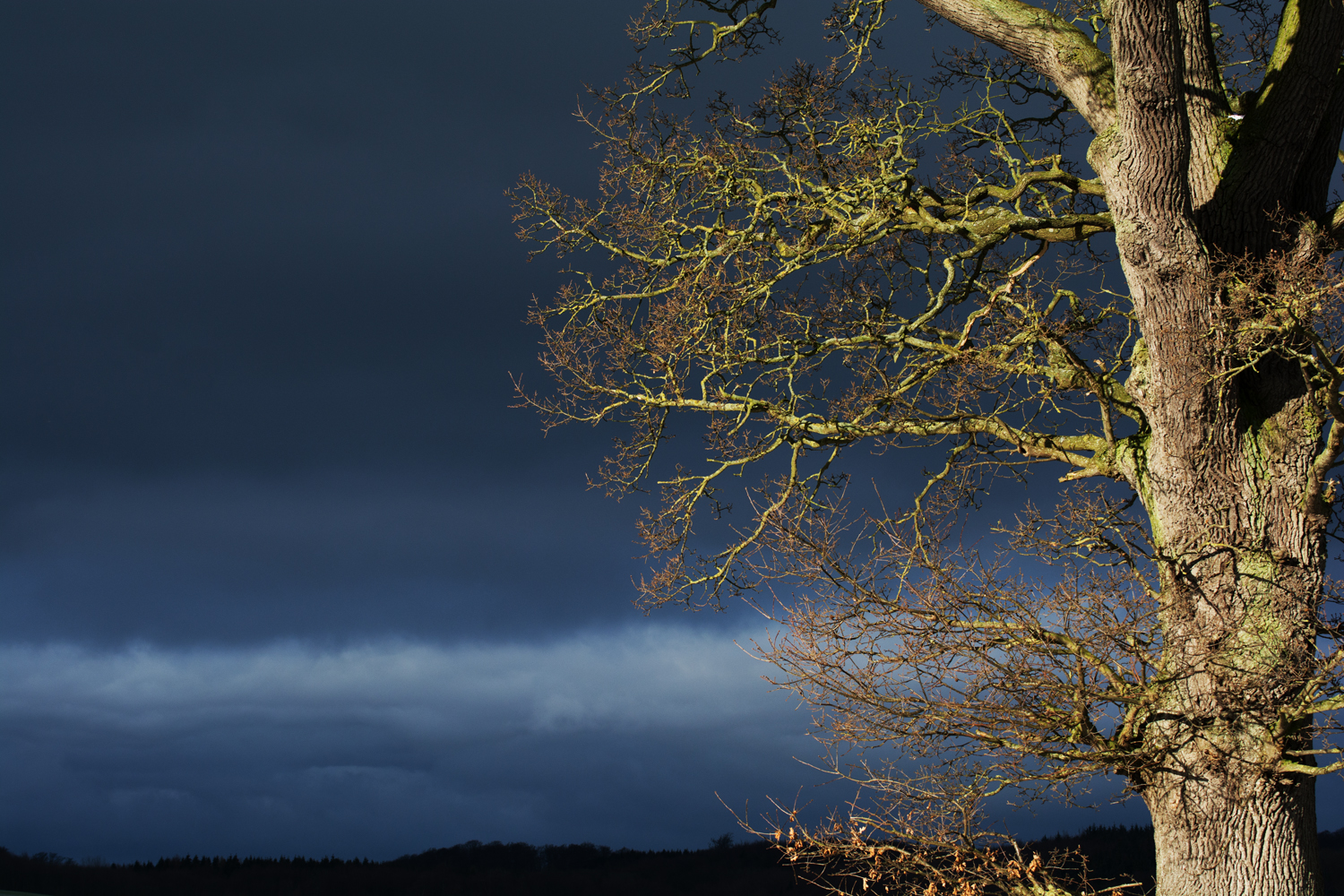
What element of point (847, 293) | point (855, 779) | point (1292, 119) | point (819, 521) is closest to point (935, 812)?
point (855, 779)

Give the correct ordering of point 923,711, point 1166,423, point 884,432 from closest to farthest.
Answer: point 923,711 < point 1166,423 < point 884,432

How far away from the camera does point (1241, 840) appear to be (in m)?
7.62

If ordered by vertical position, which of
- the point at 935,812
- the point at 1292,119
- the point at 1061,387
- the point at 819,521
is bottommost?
the point at 935,812

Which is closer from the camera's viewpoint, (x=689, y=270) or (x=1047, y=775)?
(x=1047, y=775)

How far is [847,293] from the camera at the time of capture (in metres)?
10.6

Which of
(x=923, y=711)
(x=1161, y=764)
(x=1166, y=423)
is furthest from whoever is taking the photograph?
(x=1166, y=423)

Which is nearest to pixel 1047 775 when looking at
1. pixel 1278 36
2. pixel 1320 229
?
pixel 1320 229

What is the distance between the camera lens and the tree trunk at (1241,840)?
759 centimetres

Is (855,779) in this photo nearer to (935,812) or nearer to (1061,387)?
(935,812)

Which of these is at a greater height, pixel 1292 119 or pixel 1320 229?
pixel 1292 119

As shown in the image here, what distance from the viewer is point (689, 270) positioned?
10422mm

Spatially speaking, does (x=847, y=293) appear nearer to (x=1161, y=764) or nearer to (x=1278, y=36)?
(x=1278, y=36)

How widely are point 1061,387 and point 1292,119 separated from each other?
2800 mm

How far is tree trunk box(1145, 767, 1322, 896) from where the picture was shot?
7586 mm
